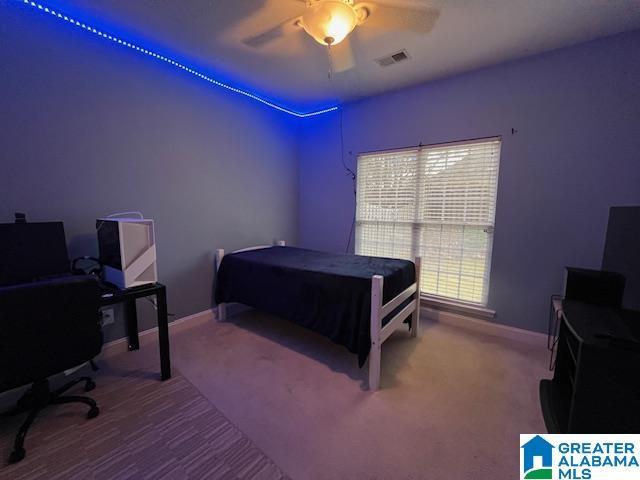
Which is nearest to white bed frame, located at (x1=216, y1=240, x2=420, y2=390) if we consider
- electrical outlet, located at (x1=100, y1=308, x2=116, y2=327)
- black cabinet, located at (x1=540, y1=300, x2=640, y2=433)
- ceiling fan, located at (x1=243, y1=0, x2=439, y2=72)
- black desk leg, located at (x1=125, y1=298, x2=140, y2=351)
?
black cabinet, located at (x1=540, y1=300, x2=640, y2=433)

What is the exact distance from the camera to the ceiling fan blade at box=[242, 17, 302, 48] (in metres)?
1.84

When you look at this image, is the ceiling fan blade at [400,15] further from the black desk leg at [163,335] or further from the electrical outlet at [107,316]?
the electrical outlet at [107,316]

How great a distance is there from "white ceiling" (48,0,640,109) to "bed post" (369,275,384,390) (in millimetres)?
1864

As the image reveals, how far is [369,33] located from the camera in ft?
6.46

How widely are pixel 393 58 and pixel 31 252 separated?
3.06m

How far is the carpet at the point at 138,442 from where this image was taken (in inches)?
48.9

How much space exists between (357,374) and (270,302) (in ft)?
3.21

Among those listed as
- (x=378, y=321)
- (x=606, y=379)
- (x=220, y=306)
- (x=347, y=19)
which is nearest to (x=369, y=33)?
(x=347, y=19)

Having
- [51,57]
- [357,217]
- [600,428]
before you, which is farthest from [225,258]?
[600,428]

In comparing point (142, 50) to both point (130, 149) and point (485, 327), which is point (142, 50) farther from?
point (485, 327)

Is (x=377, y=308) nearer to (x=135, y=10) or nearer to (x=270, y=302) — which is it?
(x=270, y=302)

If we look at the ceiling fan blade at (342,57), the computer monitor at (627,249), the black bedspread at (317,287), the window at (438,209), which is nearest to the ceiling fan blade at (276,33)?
the ceiling fan blade at (342,57)

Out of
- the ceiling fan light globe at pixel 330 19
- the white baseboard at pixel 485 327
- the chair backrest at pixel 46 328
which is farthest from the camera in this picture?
the white baseboard at pixel 485 327

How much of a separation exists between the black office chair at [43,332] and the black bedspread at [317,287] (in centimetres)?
126
